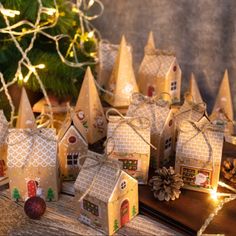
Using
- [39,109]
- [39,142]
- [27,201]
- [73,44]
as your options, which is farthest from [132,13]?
[27,201]

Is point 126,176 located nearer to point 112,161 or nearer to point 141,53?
point 112,161

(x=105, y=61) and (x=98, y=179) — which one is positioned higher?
(x=105, y=61)

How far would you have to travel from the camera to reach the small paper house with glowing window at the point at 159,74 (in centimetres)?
129

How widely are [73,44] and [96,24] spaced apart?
40 cm

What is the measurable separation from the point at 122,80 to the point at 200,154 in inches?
17.7

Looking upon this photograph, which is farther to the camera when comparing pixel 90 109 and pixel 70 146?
pixel 90 109

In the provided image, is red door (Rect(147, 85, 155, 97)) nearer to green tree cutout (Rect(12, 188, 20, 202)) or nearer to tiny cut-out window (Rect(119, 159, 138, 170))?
tiny cut-out window (Rect(119, 159, 138, 170))

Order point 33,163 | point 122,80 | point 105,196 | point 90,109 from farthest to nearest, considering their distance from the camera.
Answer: point 122,80 → point 90,109 → point 33,163 → point 105,196

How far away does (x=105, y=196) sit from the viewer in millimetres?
850

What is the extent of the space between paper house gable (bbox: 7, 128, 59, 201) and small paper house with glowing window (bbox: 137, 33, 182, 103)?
0.45 meters

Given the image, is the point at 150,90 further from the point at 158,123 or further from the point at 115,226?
the point at 115,226

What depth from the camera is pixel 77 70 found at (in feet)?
4.45

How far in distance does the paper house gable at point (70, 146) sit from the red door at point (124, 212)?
216mm

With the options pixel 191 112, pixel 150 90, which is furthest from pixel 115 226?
pixel 150 90
